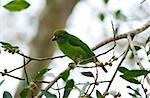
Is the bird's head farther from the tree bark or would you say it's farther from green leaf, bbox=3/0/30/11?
the tree bark

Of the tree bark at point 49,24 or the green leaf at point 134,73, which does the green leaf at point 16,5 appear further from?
the tree bark at point 49,24

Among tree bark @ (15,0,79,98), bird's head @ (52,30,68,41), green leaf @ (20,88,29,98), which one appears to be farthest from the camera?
tree bark @ (15,0,79,98)

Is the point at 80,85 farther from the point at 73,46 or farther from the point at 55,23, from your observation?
the point at 55,23

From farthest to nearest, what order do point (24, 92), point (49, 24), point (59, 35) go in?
point (49, 24) → point (24, 92) → point (59, 35)

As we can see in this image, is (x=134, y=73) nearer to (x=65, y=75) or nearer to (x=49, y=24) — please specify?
(x=65, y=75)

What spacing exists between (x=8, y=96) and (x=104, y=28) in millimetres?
2021

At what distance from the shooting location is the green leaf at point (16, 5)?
35.4 inches

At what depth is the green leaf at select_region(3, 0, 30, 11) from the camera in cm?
90

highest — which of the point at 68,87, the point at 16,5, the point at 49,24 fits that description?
the point at 49,24

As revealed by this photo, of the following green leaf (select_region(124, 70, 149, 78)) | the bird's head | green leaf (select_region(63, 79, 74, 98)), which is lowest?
green leaf (select_region(63, 79, 74, 98))

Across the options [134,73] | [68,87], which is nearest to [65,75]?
[68,87]

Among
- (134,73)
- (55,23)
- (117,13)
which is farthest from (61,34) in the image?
(55,23)

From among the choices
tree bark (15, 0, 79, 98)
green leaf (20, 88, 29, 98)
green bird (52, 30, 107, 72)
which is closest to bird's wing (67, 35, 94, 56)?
green bird (52, 30, 107, 72)

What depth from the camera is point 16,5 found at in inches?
35.7
